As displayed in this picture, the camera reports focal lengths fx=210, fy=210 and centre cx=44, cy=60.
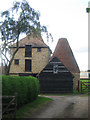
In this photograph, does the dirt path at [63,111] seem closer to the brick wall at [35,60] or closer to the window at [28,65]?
the brick wall at [35,60]

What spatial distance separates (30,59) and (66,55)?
22.9ft

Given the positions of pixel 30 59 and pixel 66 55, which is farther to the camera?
pixel 30 59

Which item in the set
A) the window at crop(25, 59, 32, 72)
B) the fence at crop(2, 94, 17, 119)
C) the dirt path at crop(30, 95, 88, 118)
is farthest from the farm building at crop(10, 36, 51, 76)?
the fence at crop(2, 94, 17, 119)

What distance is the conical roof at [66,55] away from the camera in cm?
3634

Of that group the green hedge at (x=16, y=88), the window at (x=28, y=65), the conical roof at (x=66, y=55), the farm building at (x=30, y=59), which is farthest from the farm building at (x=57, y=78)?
the green hedge at (x=16, y=88)

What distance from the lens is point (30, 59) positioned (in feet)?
131

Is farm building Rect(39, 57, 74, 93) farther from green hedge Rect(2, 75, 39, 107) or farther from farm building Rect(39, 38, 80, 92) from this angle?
green hedge Rect(2, 75, 39, 107)

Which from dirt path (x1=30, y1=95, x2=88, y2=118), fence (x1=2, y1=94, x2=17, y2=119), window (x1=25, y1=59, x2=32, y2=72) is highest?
window (x1=25, y1=59, x2=32, y2=72)

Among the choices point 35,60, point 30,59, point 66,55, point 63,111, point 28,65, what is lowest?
point 63,111

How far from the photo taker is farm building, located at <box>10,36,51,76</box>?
3934 cm

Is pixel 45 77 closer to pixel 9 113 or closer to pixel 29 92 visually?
pixel 29 92

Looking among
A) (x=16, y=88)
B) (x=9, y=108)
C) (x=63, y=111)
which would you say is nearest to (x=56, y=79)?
(x=63, y=111)

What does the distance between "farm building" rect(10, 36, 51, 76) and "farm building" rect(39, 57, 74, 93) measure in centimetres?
800

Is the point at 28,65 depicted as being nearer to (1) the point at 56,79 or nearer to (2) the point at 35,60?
(2) the point at 35,60
